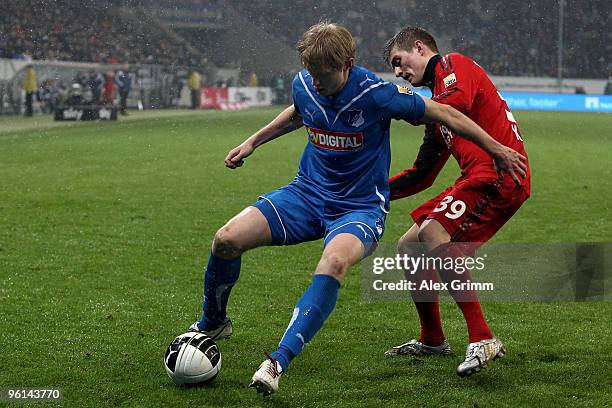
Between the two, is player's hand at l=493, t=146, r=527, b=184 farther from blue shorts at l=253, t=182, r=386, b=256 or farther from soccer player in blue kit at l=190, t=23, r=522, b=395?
blue shorts at l=253, t=182, r=386, b=256

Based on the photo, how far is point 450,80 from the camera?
4.89m

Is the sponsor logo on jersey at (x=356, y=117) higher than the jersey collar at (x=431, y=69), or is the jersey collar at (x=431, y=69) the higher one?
the jersey collar at (x=431, y=69)

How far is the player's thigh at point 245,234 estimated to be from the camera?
4.77 metres

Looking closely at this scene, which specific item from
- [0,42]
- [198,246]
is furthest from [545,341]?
[0,42]

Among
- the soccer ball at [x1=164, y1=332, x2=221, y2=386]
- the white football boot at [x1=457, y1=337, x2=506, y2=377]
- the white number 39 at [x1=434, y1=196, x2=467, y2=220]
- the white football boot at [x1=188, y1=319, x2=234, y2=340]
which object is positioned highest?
the white number 39 at [x1=434, y1=196, x2=467, y2=220]

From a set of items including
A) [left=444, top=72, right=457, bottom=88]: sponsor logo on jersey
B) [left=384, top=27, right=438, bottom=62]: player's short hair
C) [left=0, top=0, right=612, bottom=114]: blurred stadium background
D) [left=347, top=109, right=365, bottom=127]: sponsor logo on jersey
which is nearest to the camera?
[left=347, top=109, right=365, bottom=127]: sponsor logo on jersey

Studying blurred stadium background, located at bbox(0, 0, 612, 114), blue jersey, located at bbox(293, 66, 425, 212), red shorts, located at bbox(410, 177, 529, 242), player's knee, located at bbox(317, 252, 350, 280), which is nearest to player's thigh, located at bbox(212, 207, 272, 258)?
blue jersey, located at bbox(293, 66, 425, 212)

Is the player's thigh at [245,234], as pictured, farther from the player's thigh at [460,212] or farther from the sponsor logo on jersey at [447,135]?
the sponsor logo on jersey at [447,135]

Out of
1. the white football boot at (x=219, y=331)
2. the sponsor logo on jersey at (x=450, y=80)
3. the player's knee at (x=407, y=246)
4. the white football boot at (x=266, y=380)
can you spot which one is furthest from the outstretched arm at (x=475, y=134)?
the white football boot at (x=219, y=331)

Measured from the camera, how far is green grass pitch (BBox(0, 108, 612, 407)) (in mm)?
4512

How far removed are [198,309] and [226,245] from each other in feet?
4.97

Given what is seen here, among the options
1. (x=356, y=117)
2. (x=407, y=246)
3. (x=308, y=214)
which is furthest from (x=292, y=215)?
(x=407, y=246)

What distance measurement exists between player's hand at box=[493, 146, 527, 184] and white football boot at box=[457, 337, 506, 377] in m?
0.82

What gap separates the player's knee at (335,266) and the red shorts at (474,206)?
0.76 m
